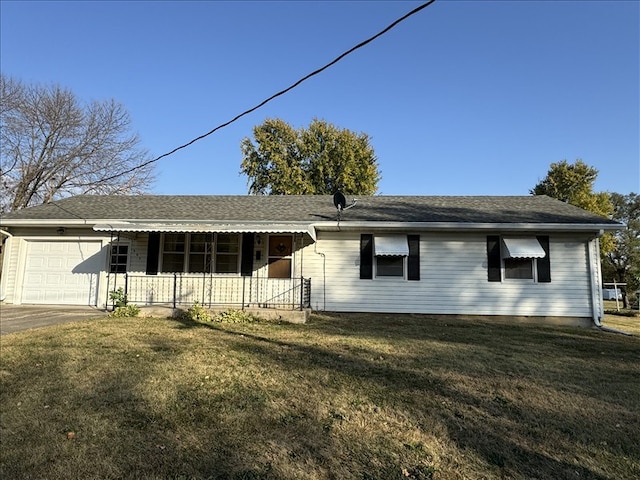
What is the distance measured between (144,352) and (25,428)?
8.51 ft

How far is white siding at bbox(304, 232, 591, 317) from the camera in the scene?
11.2 m

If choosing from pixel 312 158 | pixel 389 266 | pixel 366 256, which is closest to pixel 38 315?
pixel 366 256

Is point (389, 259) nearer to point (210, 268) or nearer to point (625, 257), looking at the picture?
point (210, 268)

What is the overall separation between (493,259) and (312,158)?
2412 centimetres

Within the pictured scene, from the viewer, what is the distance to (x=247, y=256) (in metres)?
12.0

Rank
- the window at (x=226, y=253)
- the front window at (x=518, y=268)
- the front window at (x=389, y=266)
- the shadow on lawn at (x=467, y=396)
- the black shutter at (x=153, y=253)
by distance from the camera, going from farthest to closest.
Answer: the window at (x=226, y=253) → the black shutter at (x=153, y=253) → the front window at (x=389, y=266) → the front window at (x=518, y=268) → the shadow on lawn at (x=467, y=396)

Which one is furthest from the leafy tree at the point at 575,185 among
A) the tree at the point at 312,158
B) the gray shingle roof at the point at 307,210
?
the gray shingle roof at the point at 307,210

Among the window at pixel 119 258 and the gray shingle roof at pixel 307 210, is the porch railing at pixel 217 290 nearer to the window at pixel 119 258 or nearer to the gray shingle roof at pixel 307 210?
the window at pixel 119 258

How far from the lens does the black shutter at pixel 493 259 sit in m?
11.4

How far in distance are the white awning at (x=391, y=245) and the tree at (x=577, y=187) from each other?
71.3 feet

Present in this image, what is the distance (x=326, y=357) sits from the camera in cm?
621

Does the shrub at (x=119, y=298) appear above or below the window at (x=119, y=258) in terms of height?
below

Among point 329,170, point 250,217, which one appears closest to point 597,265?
point 250,217

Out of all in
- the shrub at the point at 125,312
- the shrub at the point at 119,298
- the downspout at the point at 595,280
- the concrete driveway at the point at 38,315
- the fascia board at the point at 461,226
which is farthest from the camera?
the downspout at the point at 595,280
